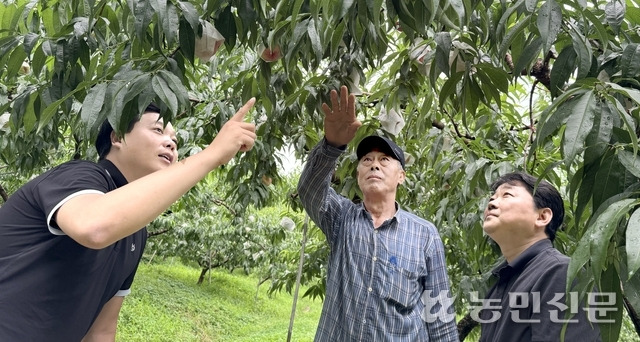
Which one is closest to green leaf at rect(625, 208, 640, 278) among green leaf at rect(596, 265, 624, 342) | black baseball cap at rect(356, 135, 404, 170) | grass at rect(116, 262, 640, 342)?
green leaf at rect(596, 265, 624, 342)

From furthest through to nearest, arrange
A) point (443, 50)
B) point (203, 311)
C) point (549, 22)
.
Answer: point (203, 311)
point (443, 50)
point (549, 22)

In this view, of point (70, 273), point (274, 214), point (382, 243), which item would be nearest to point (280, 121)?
point (382, 243)

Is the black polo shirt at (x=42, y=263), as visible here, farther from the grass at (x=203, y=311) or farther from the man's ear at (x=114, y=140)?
the grass at (x=203, y=311)

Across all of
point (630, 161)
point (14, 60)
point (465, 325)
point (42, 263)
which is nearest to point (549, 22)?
point (630, 161)

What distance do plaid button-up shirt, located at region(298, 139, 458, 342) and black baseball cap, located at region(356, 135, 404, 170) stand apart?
0.10m

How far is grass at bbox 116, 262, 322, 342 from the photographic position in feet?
24.2

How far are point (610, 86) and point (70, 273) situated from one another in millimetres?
810

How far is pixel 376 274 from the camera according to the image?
4.94ft

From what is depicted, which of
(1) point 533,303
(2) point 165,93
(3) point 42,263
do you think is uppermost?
(2) point 165,93

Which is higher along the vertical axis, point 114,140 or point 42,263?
point 114,140

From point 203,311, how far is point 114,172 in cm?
814

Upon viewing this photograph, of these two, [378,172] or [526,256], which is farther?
[378,172]

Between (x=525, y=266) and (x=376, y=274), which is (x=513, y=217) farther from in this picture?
(x=376, y=274)

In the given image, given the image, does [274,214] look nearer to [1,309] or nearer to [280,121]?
[280,121]
